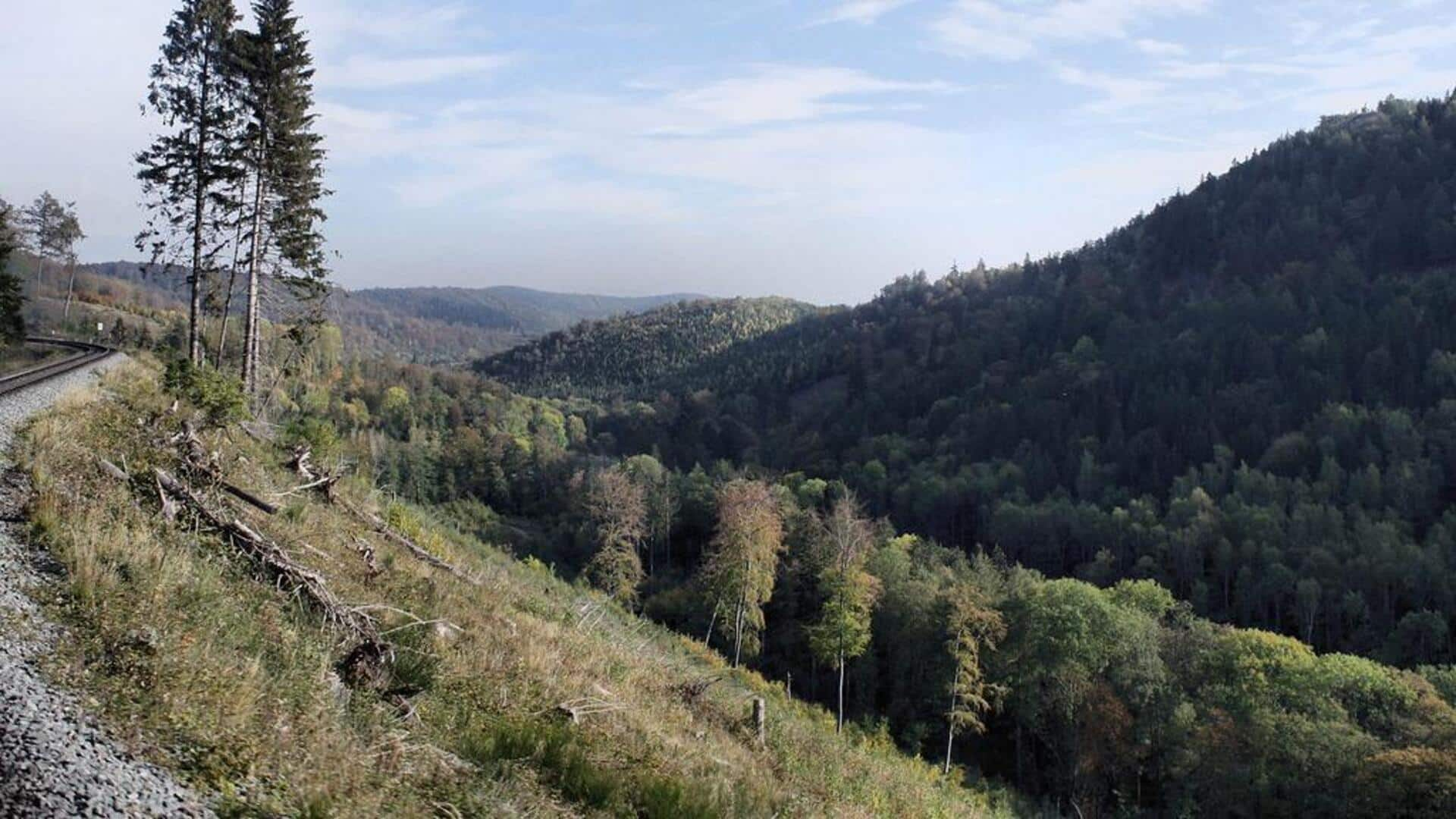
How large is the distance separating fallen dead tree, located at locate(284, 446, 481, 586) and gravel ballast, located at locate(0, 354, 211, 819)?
6.27 metres

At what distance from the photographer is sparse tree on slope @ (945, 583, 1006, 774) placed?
3316 cm

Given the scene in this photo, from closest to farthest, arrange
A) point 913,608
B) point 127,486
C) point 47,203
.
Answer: point 127,486, point 913,608, point 47,203

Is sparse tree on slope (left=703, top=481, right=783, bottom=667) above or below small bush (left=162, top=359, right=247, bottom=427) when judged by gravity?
below

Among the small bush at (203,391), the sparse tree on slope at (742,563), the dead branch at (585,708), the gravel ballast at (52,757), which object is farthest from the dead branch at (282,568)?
the sparse tree on slope at (742,563)

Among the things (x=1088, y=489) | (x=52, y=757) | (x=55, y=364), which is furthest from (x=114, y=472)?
(x=1088, y=489)

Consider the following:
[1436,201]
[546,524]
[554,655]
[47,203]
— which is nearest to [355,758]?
[554,655]

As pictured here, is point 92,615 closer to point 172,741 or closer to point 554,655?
point 172,741

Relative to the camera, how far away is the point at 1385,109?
139 metres

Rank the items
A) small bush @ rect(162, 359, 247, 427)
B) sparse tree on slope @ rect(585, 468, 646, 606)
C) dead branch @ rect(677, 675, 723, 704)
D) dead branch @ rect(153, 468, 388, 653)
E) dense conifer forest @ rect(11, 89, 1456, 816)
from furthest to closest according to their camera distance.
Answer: sparse tree on slope @ rect(585, 468, 646, 606)
dense conifer forest @ rect(11, 89, 1456, 816)
small bush @ rect(162, 359, 247, 427)
dead branch @ rect(677, 675, 723, 704)
dead branch @ rect(153, 468, 388, 653)

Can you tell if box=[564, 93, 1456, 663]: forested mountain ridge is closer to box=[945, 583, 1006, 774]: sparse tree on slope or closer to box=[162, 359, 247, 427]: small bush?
box=[945, 583, 1006, 774]: sparse tree on slope

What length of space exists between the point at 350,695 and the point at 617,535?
3901 cm

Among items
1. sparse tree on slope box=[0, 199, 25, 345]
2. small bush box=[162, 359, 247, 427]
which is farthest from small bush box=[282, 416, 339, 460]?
sparse tree on slope box=[0, 199, 25, 345]

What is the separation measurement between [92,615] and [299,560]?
309cm

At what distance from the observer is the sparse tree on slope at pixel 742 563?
35.1m
